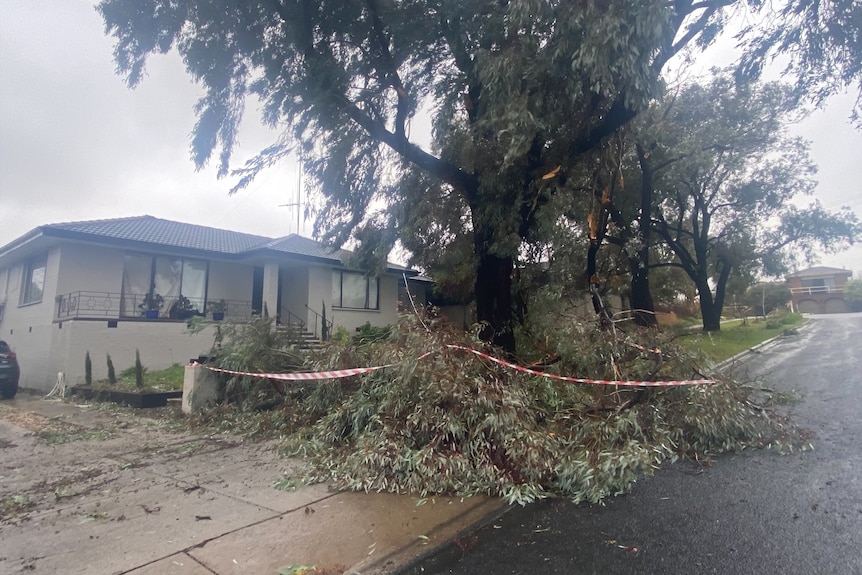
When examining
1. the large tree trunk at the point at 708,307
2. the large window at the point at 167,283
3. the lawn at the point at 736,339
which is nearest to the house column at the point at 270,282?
the large window at the point at 167,283

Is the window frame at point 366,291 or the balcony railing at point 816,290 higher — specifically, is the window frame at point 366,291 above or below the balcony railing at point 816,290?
below

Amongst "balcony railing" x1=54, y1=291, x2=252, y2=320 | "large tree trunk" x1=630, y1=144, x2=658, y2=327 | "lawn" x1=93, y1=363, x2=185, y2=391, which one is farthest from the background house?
"lawn" x1=93, y1=363, x2=185, y2=391

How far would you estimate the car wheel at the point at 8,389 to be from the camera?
12398 millimetres

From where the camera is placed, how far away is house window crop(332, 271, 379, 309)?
19.3 m

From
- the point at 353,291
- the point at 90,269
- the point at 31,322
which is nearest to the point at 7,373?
the point at 90,269

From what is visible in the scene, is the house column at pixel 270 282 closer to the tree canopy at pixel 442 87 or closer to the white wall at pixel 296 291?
the white wall at pixel 296 291

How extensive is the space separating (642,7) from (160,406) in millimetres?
10585

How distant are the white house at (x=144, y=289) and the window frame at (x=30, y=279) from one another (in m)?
0.04

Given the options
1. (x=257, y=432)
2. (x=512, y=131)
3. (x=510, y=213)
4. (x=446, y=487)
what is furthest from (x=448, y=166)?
(x=446, y=487)

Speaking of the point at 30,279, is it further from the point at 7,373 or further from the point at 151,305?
the point at 7,373

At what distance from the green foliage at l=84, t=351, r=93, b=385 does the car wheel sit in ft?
4.77

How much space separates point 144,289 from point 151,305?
0.61 m

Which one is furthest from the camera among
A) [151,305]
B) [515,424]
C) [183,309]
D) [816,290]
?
[816,290]

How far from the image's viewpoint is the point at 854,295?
54.2 metres
